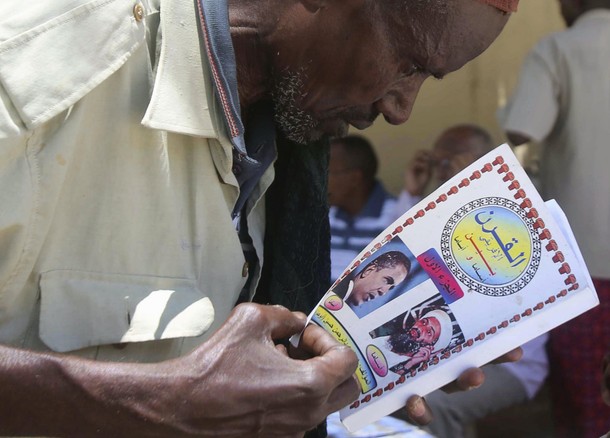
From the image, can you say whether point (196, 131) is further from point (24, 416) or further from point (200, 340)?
point (24, 416)

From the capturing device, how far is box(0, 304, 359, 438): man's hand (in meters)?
1.43

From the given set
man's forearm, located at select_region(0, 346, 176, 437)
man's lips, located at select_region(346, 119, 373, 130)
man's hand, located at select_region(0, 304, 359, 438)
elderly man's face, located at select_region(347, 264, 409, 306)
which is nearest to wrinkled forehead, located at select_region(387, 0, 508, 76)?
man's lips, located at select_region(346, 119, 373, 130)

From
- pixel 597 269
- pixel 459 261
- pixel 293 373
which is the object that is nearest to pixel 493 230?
pixel 459 261

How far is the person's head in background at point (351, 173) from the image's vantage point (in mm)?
4629

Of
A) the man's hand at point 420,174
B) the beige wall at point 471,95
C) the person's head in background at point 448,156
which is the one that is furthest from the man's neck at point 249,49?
the beige wall at point 471,95

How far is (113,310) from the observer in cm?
169

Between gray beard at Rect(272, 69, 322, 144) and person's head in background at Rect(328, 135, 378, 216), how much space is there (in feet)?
8.20

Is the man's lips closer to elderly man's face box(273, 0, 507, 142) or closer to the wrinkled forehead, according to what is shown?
elderly man's face box(273, 0, 507, 142)

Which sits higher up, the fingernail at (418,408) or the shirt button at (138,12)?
the shirt button at (138,12)

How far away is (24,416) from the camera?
143cm

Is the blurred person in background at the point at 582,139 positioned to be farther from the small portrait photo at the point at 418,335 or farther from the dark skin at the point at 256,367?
the small portrait photo at the point at 418,335

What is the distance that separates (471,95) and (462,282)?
348 centimetres

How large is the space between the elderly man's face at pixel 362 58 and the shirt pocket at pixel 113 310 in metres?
0.47

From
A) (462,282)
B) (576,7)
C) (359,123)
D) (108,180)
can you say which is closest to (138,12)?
(108,180)
